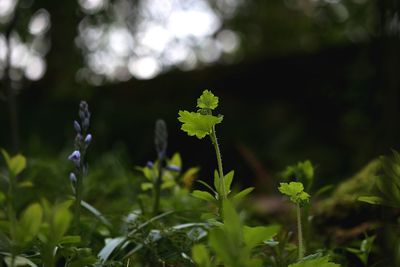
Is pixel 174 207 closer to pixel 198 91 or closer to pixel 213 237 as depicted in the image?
pixel 213 237

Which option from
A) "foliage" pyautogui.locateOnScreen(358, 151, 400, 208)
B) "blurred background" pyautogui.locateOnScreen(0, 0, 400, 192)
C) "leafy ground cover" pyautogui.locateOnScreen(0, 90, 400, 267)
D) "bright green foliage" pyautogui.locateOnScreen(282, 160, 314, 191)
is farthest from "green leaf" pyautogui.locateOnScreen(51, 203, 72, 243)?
"blurred background" pyautogui.locateOnScreen(0, 0, 400, 192)

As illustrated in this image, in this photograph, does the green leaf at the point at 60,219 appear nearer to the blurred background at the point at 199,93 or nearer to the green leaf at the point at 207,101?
the green leaf at the point at 207,101

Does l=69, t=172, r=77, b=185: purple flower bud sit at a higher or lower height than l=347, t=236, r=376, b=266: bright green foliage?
higher

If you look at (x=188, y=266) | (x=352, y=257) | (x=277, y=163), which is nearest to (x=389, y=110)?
(x=188, y=266)

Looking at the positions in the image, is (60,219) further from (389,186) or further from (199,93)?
(199,93)

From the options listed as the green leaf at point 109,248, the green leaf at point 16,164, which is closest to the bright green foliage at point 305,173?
the green leaf at point 109,248

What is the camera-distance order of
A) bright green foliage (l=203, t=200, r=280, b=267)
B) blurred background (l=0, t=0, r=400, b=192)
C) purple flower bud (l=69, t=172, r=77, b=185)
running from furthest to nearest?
blurred background (l=0, t=0, r=400, b=192) < purple flower bud (l=69, t=172, r=77, b=185) < bright green foliage (l=203, t=200, r=280, b=267)

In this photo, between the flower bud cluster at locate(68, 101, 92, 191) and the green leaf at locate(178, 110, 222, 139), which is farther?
the flower bud cluster at locate(68, 101, 92, 191)

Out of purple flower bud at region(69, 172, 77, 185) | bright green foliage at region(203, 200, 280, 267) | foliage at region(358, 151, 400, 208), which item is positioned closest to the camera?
bright green foliage at region(203, 200, 280, 267)

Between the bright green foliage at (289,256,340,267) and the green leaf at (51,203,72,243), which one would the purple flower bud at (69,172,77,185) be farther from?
the bright green foliage at (289,256,340,267)
